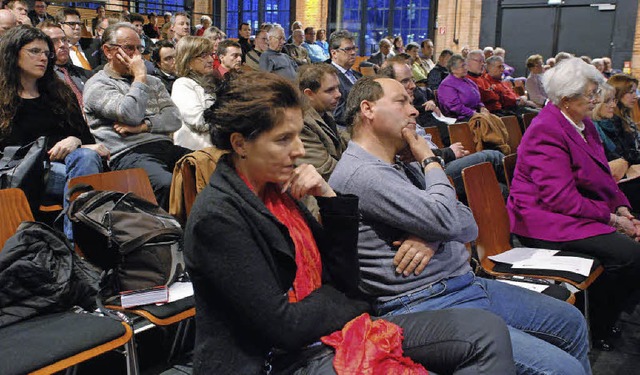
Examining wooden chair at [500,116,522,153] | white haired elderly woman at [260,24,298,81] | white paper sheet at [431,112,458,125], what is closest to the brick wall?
white haired elderly woman at [260,24,298,81]

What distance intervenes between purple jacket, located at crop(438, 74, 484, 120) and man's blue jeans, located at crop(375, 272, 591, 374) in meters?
4.46

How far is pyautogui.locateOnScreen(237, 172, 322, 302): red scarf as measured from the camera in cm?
154

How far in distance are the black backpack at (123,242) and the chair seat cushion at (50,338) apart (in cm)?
Answer: 27

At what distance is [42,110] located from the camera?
3.11 metres

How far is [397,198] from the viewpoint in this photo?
1803mm

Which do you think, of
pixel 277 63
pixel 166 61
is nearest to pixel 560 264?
pixel 166 61

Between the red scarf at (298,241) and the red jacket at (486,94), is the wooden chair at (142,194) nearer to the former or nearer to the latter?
the red scarf at (298,241)

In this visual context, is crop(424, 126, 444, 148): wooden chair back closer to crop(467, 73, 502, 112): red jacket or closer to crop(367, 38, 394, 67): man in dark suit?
crop(467, 73, 502, 112): red jacket

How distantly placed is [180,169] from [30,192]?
742mm

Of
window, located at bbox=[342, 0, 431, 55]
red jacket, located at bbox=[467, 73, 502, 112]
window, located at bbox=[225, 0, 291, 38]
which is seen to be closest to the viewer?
red jacket, located at bbox=[467, 73, 502, 112]

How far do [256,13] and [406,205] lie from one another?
615 inches

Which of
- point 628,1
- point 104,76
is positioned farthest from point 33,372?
point 628,1

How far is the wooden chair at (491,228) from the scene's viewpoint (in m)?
2.54

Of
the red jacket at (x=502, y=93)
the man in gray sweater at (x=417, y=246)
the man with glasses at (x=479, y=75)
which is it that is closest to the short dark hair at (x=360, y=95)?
the man in gray sweater at (x=417, y=246)
